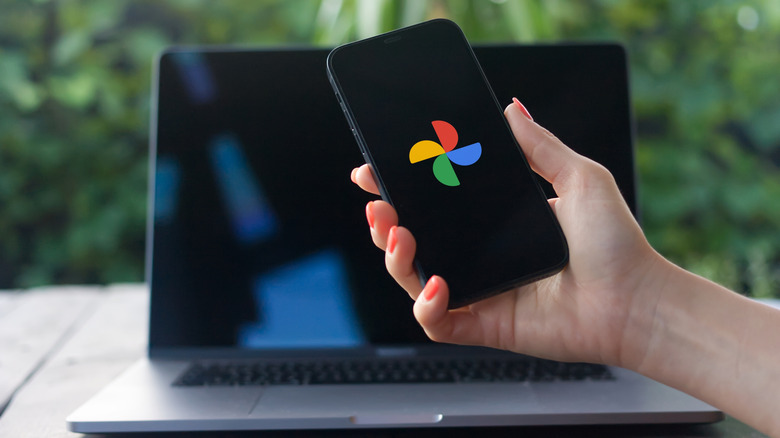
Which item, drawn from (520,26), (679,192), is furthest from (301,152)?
(679,192)

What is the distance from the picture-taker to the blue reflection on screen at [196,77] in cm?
69

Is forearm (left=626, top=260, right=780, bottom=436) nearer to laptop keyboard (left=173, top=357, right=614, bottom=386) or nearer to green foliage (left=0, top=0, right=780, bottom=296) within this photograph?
laptop keyboard (left=173, top=357, right=614, bottom=386)

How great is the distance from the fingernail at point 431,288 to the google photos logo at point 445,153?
0.10 metres

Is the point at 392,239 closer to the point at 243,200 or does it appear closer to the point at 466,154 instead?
the point at 466,154

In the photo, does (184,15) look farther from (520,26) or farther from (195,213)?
(195,213)

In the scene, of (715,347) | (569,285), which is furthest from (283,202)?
(715,347)

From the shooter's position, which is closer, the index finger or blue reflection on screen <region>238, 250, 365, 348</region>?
the index finger

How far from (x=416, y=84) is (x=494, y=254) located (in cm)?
17

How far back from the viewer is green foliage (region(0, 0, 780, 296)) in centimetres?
200

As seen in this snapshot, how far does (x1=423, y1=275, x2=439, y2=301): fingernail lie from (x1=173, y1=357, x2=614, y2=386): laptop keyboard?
15 centimetres

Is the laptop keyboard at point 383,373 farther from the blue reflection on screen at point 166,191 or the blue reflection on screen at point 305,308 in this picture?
the blue reflection on screen at point 166,191

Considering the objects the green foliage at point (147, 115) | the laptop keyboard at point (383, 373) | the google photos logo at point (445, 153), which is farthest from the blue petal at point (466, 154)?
the green foliage at point (147, 115)

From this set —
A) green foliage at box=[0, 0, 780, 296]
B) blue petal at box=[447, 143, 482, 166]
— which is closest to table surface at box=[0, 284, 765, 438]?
blue petal at box=[447, 143, 482, 166]

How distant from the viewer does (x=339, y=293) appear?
0.67 metres
